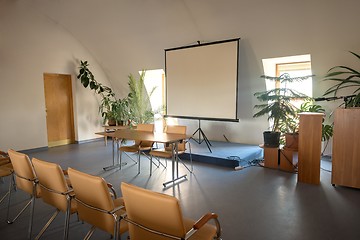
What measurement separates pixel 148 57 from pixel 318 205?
5.49 m

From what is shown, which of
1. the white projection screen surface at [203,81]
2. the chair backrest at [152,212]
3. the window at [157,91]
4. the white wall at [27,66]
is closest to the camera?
the chair backrest at [152,212]

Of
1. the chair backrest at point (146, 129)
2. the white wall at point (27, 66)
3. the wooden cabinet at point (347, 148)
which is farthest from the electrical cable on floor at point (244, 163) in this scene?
the white wall at point (27, 66)

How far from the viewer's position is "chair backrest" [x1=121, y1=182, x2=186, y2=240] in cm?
154

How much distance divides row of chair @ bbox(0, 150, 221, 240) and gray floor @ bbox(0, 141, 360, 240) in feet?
2.03

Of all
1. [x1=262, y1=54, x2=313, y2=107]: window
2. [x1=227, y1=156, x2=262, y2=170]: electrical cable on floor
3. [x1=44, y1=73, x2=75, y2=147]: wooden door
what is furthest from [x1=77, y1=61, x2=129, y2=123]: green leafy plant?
[x1=262, y1=54, x2=313, y2=107]: window

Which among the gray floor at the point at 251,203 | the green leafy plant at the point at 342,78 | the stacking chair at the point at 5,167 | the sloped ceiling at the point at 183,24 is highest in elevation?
the sloped ceiling at the point at 183,24

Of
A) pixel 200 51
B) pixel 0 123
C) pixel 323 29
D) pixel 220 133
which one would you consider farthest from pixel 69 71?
pixel 323 29

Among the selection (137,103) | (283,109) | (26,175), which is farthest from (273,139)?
(137,103)

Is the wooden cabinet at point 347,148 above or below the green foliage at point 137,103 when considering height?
below

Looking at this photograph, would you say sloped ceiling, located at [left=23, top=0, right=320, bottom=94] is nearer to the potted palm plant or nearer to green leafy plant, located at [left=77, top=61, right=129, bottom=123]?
green leafy plant, located at [left=77, top=61, right=129, bottom=123]

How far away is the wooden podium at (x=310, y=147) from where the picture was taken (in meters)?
3.92

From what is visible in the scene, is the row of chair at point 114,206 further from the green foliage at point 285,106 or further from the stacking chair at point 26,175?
the green foliage at point 285,106

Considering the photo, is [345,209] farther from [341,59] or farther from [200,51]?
[200,51]

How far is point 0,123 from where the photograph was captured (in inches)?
232
